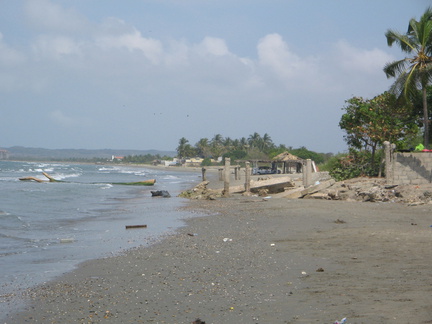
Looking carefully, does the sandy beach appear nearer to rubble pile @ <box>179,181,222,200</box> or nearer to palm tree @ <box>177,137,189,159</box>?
rubble pile @ <box>179,181,222,200</box>

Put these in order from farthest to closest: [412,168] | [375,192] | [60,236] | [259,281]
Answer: [412,168] → [375,192] → [60,236] → [259,281]

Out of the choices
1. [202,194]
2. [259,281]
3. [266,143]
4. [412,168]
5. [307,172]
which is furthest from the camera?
[266,143]

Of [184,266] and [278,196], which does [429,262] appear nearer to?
[184,266]

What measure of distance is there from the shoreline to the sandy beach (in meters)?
0.01

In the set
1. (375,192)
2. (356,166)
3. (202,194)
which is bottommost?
(202,194)

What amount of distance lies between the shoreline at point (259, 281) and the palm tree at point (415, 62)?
13.3 metres

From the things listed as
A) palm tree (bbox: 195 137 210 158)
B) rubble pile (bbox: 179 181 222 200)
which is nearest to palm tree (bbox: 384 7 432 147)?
rubble pile (bbox: 179 181 222 200)

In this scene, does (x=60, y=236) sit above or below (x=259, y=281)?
Result: below

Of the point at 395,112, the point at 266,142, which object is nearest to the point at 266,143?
the point at 266,142

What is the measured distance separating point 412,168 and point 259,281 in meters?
16.9

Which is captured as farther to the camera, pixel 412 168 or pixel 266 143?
pixel 266 143

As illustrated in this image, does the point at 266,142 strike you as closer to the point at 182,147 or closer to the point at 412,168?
the point at 182,147

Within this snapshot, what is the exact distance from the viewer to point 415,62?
82.9ft

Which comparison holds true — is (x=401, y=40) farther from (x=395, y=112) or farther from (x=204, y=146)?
(x=204, y=146)
